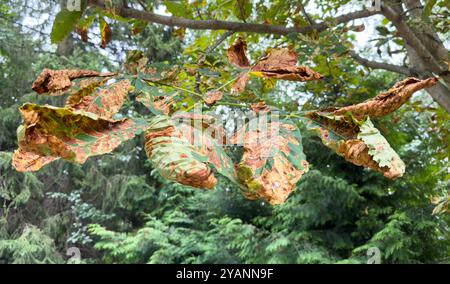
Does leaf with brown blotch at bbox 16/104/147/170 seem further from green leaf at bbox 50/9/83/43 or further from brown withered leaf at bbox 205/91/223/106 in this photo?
green leaf at bbox 50/9/83/43

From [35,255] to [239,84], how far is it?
4163 mm

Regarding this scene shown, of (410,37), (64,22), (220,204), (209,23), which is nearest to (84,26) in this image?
(209,23)

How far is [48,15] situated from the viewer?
482cm

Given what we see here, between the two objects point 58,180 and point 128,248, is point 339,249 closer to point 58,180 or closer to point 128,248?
point 128,248

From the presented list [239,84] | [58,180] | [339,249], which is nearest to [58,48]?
[58,180]

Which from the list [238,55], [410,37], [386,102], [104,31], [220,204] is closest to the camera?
[386,102]

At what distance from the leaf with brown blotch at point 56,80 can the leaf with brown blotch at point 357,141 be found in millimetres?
237

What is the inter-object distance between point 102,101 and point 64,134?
0.41 ft

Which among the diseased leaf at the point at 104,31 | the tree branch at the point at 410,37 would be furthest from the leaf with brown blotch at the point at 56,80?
the tree branch at the point at 410,37

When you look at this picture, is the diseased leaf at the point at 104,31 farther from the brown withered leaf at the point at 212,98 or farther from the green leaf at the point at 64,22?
the brown withered leaf at the point at 212,98

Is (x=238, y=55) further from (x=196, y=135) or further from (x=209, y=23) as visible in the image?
(x=209, y=23)

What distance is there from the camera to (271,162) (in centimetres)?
37

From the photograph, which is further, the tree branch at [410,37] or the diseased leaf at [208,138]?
the tree branch at [410,37]

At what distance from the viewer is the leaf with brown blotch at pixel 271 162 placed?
35 cm
